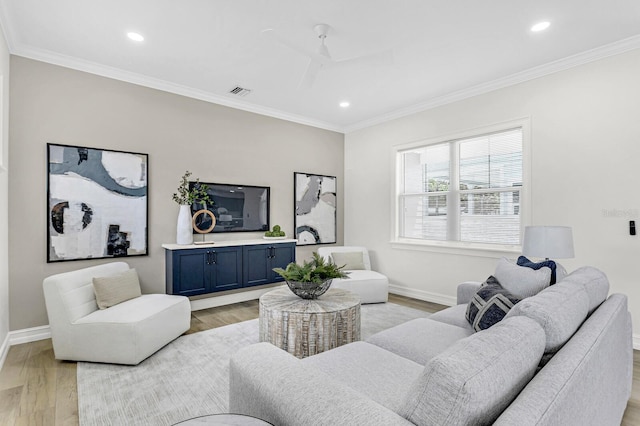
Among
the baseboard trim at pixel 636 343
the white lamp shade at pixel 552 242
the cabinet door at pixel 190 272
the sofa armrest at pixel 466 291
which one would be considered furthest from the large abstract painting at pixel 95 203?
the baseboard trim at pixel 636 343

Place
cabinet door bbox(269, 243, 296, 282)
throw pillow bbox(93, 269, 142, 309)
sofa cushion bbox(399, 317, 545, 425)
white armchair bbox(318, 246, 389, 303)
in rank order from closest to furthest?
1. sofa cushion bbox(399, 317, 545, 425)
2. throw pillow bbox(93, 269, 142, 309)
3. white armchair bbox(318, 246, 389, 303)
4. cabinet door bbox(269, 243, 296, 282)

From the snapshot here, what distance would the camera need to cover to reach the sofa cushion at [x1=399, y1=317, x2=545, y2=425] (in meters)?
0.88

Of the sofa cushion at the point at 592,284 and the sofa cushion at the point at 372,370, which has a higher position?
the sofa cushion at the point at 592,284

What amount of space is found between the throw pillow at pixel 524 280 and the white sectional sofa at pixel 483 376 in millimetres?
207

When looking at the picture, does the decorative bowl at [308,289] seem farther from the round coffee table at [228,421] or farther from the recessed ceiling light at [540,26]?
the recessed ceiling light at [540,26]

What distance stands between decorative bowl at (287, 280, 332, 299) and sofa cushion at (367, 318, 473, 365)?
707 mm

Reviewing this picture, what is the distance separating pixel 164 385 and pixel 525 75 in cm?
462

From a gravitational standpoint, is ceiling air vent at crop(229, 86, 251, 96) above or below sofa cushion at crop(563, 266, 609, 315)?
above

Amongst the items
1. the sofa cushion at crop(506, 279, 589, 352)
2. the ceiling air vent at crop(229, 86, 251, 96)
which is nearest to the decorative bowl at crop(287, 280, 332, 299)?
the sofa cushion at crop(506, 279, 589, 352)

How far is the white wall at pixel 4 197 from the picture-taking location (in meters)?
2.87

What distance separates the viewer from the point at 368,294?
445 centimetres

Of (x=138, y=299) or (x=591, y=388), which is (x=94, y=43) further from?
(x=591, y=388)

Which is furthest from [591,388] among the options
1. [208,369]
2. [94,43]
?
[94,43]

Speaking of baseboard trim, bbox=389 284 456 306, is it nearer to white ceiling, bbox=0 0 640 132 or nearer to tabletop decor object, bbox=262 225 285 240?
tabletop decor object, bbox=262 225 285 240
